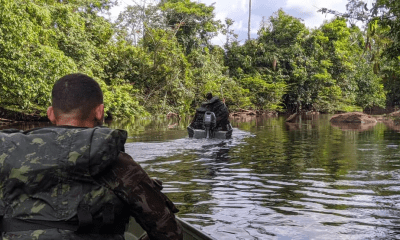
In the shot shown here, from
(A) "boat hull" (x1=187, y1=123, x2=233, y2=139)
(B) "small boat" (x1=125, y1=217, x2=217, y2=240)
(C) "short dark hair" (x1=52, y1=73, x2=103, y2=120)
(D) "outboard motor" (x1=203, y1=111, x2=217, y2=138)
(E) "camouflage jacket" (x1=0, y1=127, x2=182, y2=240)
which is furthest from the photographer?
(A) "boat hull" (x1=187, y1=123, x2=233, y2=139)

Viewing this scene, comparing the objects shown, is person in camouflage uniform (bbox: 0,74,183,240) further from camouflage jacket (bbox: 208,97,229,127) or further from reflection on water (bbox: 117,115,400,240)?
camouflage jacket (bbox: 208,97,229,127)

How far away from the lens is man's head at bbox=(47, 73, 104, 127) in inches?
85.1

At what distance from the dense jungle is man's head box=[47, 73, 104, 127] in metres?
8.99

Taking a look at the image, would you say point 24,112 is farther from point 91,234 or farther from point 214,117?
point 91,234

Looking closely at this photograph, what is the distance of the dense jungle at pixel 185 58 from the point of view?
18.0m

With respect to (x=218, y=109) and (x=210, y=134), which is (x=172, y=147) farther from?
(x=218, y=109)

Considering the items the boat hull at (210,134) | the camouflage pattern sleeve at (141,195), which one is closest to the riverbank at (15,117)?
the boat hull at (210,134)

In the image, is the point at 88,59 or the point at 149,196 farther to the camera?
the point at 88,59

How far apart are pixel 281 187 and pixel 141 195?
5.74 meters

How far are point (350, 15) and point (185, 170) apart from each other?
586cm

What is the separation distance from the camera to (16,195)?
6.64 ft

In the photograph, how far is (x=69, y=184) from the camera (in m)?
1.98

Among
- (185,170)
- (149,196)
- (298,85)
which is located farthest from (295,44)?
(149,196)

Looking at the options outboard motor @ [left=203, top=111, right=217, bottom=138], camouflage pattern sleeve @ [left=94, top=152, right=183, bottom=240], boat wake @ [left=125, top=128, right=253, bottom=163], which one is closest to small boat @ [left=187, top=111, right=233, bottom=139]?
outboard motor @ [left=203, top=111, right=217, bottom=138]
